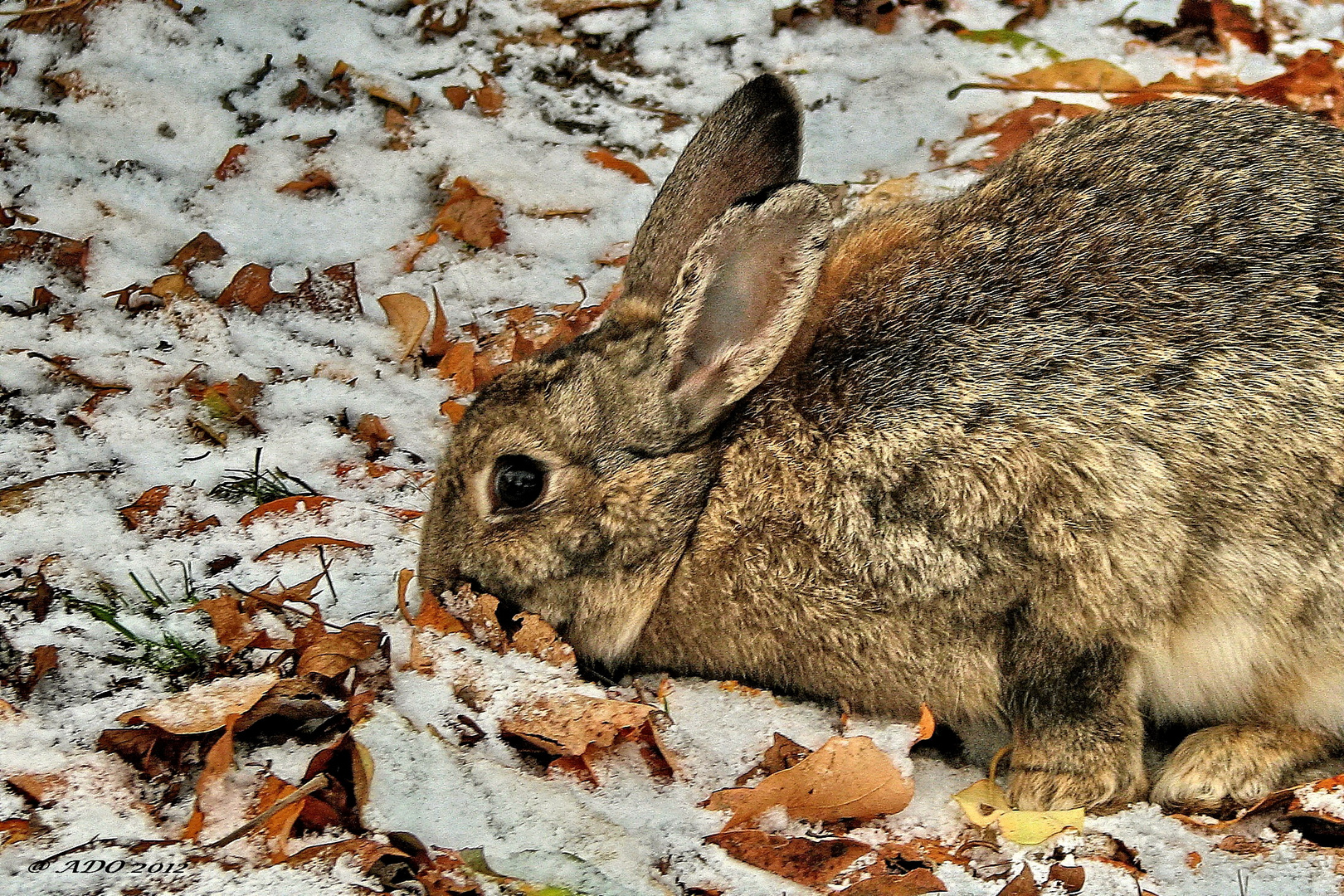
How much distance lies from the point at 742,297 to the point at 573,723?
3.88 ft

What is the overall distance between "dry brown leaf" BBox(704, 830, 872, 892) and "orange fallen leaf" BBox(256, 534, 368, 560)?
1.54m

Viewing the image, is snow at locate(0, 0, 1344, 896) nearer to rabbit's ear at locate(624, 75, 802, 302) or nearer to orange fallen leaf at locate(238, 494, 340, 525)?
orange fallen leaf at locate(238, 494, 340, 525)

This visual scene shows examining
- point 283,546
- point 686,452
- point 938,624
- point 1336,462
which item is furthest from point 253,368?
point 1336,462

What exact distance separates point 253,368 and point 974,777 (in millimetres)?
2840

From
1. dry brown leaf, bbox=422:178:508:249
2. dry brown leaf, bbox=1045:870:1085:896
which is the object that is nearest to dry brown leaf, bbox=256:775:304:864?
dry brown leaf, bbox=1045:870:1085:896

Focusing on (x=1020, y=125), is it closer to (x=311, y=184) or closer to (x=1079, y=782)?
(x=311, y=184)

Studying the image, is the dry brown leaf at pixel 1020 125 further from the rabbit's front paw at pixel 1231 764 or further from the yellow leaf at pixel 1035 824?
the yellow leaf at pixel 1035 824

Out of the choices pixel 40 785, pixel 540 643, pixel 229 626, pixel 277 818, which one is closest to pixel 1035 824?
pixel 540 643

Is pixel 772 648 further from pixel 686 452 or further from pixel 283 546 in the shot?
pixel 283 546

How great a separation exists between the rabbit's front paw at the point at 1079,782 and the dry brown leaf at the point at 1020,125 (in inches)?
119

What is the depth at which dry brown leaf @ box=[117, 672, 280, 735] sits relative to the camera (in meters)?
3.12

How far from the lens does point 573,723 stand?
11.0ft

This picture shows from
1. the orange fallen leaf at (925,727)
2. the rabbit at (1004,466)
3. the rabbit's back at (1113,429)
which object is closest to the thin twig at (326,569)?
the rabbit at (1004,466)

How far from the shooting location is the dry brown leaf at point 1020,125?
5.74 meters
